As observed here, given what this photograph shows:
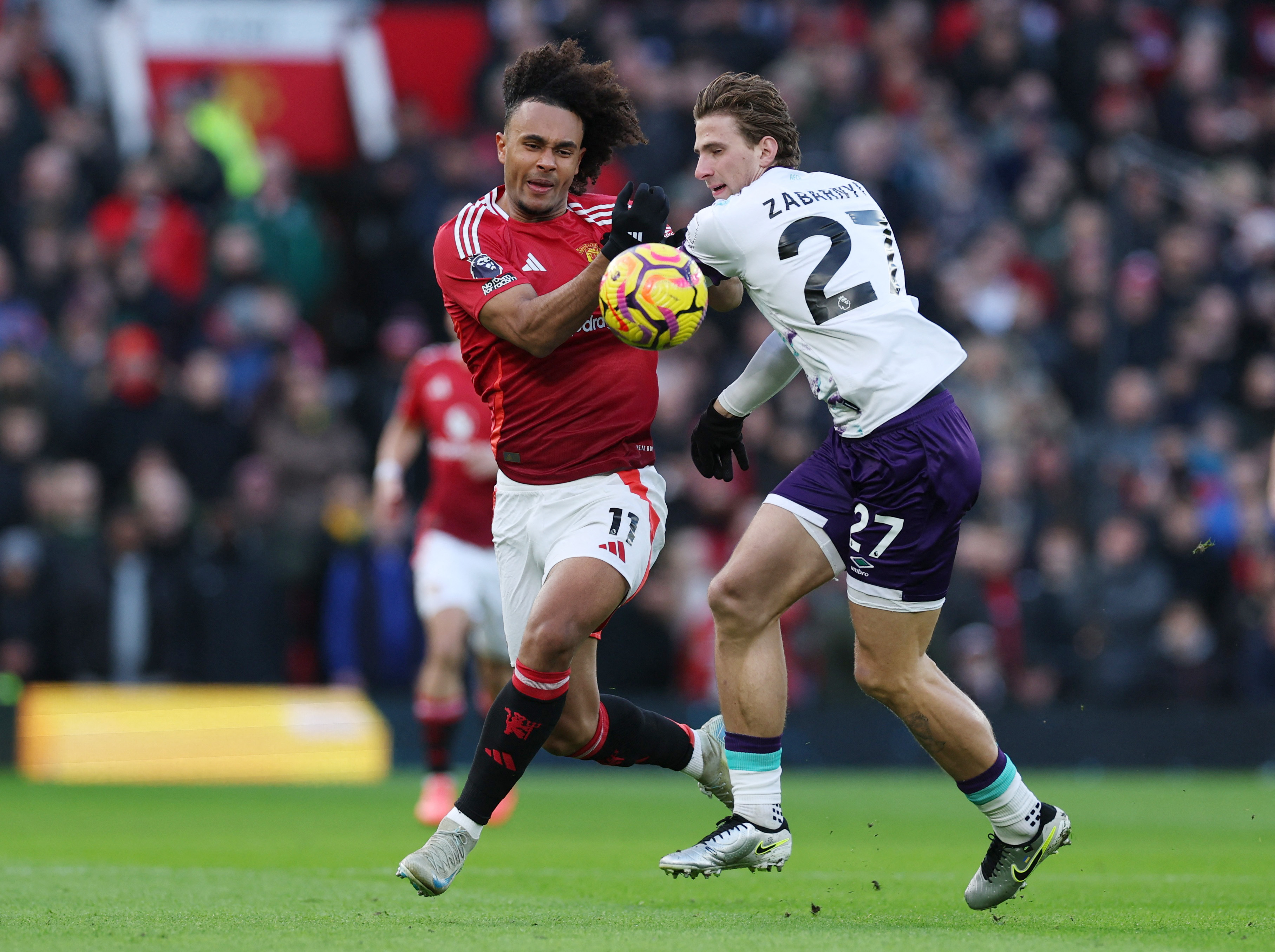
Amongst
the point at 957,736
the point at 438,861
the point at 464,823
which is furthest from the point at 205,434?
the point at 957,736

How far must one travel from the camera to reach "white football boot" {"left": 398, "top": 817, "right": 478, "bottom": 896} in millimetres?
6137

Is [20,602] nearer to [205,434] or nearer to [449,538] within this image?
[205,434]

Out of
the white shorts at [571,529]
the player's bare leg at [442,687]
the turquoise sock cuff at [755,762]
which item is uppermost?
the white shorts at [571,529]

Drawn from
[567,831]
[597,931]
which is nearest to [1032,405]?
[567,831]

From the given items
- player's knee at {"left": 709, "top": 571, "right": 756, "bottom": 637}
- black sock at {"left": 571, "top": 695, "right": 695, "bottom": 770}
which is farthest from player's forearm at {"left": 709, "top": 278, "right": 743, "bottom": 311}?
black sock at {"left": 571, "top": 695, "right": 695, "bottom": 770}

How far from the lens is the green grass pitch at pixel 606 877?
5562 millimetres

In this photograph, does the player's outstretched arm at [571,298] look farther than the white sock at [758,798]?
No

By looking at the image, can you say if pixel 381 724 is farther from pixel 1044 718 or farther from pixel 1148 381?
pixel 1148 381

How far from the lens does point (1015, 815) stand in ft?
20.7

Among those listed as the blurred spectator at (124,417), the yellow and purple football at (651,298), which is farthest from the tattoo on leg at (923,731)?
the blurred spectator at (124,417)

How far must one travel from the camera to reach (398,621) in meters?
14.3

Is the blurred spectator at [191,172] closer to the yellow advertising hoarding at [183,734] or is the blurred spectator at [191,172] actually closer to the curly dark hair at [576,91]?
the yellow advertising hoarding at [183,734]

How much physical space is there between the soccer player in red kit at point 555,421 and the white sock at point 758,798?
64cm

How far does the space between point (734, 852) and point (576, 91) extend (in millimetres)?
2748
